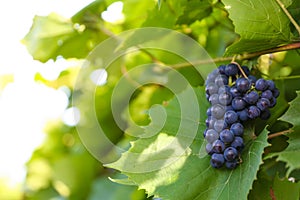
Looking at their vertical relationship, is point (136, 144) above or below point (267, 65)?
above

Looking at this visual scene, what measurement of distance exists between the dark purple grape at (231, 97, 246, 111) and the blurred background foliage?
0.22 metres

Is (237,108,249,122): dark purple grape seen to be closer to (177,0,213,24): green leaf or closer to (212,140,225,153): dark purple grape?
(212,140,225,153): dark purple grape

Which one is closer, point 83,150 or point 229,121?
point 229,121

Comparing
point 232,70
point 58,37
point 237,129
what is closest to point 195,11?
point 232,70

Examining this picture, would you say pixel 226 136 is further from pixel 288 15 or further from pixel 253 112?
pixel 288 15

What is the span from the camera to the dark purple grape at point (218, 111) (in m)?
0.87

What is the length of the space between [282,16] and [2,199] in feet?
6.32

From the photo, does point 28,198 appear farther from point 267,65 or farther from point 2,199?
point 267,65

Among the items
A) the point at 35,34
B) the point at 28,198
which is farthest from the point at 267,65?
the point at 28,198

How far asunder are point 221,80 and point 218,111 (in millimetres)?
64

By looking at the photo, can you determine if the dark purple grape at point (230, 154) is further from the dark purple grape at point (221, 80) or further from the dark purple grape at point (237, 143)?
the dark purple grape at point (221, 80)

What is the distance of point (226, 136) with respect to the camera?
85 centimetres

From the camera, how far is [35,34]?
152 cm

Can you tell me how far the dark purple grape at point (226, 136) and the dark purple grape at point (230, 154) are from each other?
2 cm
